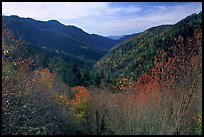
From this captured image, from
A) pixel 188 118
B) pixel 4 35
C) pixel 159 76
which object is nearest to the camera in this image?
pixel 4 35

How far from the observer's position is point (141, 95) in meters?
12.7

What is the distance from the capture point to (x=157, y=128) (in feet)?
31.6

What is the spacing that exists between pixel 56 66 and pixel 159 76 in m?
18.5

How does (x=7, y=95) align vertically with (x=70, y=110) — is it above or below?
above

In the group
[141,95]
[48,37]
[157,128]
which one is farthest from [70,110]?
[48,37]

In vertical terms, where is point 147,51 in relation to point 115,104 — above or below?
above

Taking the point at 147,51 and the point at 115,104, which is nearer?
the point at 115,104

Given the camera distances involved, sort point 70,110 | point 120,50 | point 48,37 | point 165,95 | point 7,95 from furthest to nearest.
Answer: point 48,37 < point 120,50 < point 70,110 < point 165,95 < point 7,95

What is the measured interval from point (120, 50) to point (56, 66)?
138ft

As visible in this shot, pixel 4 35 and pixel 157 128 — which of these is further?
pixel 157 128

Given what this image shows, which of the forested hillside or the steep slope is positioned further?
the steep slope

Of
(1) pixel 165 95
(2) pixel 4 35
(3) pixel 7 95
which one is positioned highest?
(2) pixel 4 35

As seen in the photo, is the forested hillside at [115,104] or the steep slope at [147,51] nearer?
the forested hillside at [115,104]

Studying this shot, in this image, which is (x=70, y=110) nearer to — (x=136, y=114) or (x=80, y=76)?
(x=136, y=114)
